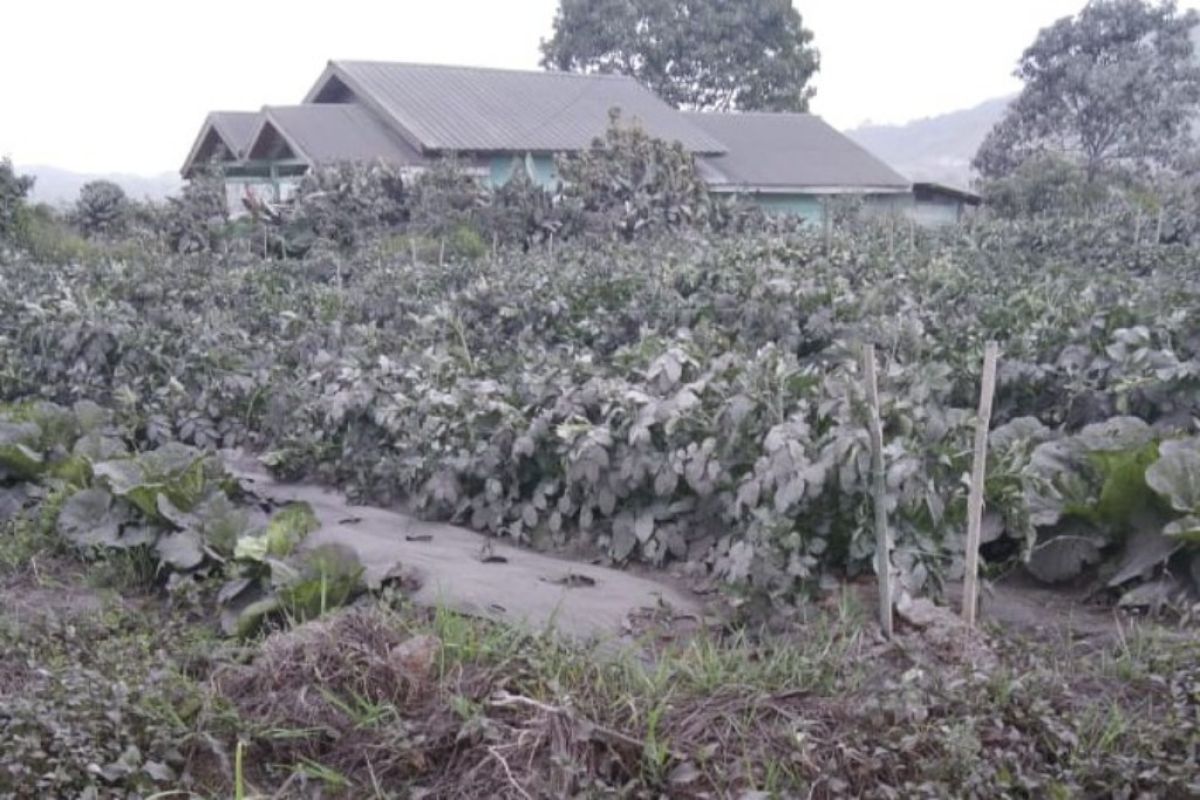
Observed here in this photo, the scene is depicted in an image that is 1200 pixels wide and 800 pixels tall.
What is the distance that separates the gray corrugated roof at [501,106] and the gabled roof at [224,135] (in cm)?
161

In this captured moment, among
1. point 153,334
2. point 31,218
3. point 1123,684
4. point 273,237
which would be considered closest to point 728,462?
point 1123,684

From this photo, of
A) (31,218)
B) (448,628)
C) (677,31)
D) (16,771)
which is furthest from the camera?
(677,31)

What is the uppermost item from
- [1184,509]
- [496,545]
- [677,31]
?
[677,31]

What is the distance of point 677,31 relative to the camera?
134ft

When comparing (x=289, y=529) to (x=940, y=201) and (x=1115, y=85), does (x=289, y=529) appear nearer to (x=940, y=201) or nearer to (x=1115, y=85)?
(x=940, y=201)

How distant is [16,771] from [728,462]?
2.67m

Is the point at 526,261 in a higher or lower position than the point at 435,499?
higher

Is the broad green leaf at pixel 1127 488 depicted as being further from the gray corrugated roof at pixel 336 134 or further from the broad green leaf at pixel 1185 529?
the gray corrugated roof at pixel 336 134

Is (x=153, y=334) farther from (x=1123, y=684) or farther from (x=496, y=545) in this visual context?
(x=1123, y=684)

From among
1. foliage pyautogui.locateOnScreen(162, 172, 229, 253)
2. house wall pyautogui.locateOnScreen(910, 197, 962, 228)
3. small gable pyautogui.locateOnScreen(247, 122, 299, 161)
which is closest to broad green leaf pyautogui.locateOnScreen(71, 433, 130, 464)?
foliage pyautogui.locateOnScreen(162, 172, 229, 253)

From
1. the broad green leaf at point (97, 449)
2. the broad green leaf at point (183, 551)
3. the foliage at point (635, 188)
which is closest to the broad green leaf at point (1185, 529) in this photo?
the broad green leaf at point (183, 551)

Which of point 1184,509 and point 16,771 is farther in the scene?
point 1184,509

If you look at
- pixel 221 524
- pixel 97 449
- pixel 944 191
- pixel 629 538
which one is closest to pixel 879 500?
pixel 629 538

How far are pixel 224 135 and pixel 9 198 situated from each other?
366 inches
